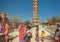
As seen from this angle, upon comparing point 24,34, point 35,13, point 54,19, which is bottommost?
point 24,34

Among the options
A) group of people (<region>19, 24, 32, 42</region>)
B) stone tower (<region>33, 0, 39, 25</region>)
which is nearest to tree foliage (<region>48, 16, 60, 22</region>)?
stone tower (<region>33, 0, 39, 25</region>)

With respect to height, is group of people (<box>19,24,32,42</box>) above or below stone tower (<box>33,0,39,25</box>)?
below

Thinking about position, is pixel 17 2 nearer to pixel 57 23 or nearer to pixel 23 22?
A: pixel 23 22

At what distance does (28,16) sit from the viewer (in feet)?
10.4

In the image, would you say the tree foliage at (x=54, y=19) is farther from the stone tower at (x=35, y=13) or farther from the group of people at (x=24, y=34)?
the group of people at (x=24, y=34)

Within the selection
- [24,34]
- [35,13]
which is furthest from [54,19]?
[24,34]

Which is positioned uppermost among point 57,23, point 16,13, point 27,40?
point 16,13

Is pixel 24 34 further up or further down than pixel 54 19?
further down

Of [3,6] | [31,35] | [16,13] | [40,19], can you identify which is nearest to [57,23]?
[40,19]

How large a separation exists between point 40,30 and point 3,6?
831 millimetres

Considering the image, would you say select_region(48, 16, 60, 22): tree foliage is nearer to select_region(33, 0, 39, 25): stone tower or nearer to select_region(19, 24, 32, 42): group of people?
select_region(33, 0, 39, 25): stone tower

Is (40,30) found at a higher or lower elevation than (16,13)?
lower

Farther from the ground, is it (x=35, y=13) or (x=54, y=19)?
(x=35, y=13)

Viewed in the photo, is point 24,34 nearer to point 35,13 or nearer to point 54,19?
point 35,13
